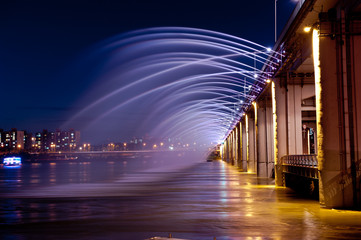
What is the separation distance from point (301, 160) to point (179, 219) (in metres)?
16.3

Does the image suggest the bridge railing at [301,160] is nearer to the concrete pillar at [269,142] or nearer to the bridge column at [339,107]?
A: the bridge column at [339,107]

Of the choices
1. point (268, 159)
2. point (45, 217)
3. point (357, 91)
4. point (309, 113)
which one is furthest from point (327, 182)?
point (309, 113)

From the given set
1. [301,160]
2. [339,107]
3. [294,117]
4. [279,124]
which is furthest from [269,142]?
[339,107]

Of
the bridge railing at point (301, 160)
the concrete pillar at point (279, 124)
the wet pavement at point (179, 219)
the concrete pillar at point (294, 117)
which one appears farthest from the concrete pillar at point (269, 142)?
the wet pavement at point (179, 219)

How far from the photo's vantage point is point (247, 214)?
818 inches

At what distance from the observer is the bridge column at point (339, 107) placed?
74.1ft

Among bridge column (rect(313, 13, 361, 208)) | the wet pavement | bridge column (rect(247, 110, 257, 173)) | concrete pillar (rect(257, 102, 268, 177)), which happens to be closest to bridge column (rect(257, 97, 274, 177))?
concrete pillar (rect(257, 102, 268, 177))

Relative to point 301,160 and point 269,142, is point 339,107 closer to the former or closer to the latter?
point 301,160

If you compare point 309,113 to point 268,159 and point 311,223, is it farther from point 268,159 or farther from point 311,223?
point 311,223

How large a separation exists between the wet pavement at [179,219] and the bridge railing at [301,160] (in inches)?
124

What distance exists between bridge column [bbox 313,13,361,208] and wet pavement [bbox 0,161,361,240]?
5.03ft

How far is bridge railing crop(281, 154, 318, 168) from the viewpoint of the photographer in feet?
98.6

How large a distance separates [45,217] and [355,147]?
1378 cm

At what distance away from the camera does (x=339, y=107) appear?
22.9 metres
